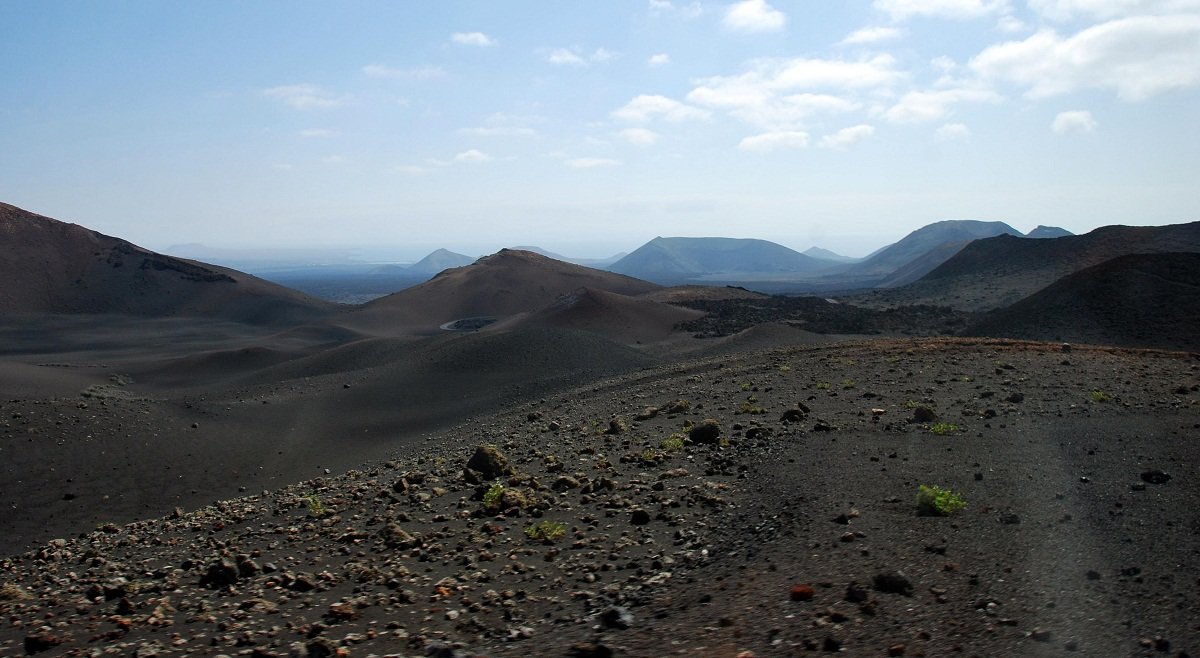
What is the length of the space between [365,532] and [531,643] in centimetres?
358

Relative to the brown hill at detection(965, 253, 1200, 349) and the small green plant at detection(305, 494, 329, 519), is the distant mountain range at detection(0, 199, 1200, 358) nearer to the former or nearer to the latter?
the brown hill at detection(965, 253, 1200, 349)

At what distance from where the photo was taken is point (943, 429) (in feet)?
30.8

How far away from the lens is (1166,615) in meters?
4.43

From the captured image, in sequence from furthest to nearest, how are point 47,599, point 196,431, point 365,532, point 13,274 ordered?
point 13,274 < point 196,431 < point 365,532 < point 47,599

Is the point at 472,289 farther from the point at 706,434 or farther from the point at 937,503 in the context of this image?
the point at 937,503

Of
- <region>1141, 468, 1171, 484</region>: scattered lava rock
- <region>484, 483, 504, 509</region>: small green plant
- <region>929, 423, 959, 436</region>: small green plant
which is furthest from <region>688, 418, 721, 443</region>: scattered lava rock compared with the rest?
<region>1141, 468, 1171, 484</region>: scattered lava rock

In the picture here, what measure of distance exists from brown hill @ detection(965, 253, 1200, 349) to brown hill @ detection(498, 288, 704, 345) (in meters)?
14.1

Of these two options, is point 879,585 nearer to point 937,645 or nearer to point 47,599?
point 937,645

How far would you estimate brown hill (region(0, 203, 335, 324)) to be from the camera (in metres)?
54.2

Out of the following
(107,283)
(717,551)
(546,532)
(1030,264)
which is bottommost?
(546,532)

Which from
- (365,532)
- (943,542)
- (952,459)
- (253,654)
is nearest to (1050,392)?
(952,459)

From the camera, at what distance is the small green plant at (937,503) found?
20.6 ft

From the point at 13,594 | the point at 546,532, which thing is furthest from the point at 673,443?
the point at 13,594

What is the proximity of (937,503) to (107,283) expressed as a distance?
6563cm
